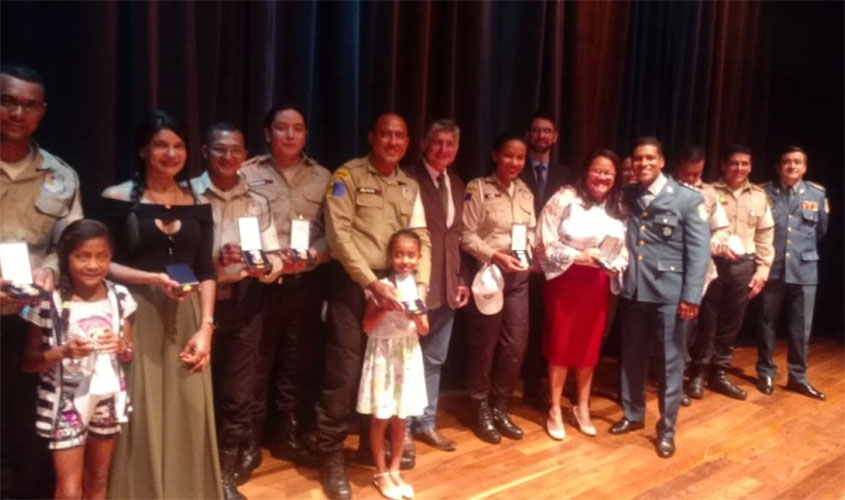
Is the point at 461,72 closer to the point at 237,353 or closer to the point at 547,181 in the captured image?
the point at 547,181

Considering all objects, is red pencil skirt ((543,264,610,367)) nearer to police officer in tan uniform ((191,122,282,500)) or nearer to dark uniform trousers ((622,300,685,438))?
dark uniform trousers ((622,300,685,438))

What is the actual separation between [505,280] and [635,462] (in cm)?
96

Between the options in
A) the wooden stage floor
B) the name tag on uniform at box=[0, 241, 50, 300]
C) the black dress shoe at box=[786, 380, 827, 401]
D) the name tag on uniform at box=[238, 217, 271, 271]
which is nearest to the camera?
the name tag on uniform at box=[0, 241, 50, 300]

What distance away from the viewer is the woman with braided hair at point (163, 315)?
6.66ft

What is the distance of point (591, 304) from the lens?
125 inches

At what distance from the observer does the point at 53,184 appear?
2.01m

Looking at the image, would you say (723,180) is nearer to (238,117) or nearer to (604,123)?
(604,123)

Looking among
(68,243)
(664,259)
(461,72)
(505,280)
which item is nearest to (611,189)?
(664,259)

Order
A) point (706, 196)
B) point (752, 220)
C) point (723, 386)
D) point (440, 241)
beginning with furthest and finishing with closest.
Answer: point (723, 386)
point (752, 220)
point (706, 196)
point (440, 241)

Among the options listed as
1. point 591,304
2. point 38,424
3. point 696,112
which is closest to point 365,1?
point 591,304

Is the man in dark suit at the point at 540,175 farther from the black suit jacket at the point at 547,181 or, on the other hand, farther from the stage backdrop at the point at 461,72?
the stage backdrop at the point at 461,72

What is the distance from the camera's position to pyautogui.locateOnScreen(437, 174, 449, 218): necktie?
9.54 feet

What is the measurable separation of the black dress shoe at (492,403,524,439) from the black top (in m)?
1.69

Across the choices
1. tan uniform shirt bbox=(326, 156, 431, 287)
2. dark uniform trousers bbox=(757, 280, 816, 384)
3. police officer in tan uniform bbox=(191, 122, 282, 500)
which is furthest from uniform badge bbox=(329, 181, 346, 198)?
dark uniform trousers bbox=(757, 280, 816, 384)
